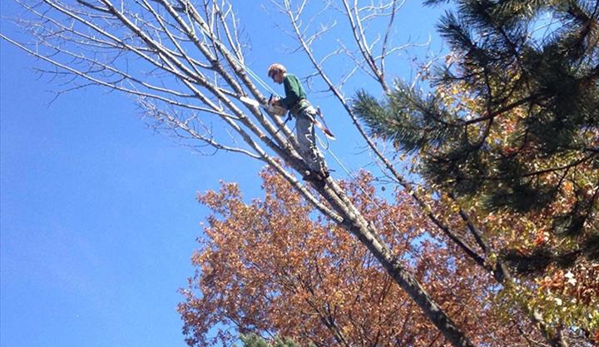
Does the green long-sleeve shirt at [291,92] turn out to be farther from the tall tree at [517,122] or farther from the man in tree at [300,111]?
the tall tree at [517,122]

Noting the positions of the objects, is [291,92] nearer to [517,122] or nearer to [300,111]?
[300,111]

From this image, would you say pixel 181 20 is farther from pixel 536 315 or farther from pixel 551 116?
pixel 536 315

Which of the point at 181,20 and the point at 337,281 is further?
the point at 337,281

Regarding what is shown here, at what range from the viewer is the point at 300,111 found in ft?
22.9

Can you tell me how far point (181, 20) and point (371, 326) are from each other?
7.66m

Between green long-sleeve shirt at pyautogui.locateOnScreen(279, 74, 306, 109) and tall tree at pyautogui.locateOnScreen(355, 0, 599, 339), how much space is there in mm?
1571

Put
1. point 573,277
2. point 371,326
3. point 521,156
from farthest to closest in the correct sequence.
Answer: point 371,326 → point 573,277 → point 521,156

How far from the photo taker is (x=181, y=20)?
671cm

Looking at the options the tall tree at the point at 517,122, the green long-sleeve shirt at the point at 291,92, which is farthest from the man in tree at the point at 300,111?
the tall tree at the point at 517,122

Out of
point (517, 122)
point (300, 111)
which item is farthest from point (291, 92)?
point (517, 122)

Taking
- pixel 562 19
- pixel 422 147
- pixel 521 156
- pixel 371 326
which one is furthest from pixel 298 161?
pixel 371 326

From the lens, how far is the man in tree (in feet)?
22.7

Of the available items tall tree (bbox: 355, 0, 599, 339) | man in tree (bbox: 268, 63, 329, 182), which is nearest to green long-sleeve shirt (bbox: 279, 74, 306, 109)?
man in tree (bbox: 268, 63, 329, 182)

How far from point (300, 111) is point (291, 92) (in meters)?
0.23
